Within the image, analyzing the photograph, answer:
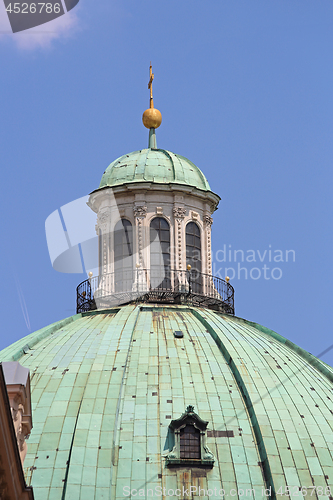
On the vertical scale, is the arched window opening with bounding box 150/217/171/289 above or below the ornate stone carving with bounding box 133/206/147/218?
below

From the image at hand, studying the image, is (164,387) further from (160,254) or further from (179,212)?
(179,212)

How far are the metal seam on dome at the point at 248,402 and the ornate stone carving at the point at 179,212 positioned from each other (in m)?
6.36

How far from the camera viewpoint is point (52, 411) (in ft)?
115

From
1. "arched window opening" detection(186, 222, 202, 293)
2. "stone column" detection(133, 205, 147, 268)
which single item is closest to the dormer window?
"arched window opening" detection(186, 222, 202, 293)

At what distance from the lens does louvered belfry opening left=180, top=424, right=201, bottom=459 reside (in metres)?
33.5

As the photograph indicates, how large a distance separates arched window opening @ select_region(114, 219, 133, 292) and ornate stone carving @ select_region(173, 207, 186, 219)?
2.25 m

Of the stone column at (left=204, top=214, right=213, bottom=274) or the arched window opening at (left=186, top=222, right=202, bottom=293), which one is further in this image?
the stone column at (left=204, top=214, right=213, bottom=274)

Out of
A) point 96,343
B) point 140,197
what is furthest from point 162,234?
point 96,343

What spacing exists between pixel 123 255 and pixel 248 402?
40.7 feet

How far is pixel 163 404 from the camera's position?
35062 millimetres

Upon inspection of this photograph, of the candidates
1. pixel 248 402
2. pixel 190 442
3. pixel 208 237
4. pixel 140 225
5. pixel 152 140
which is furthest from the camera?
pixel 152 140

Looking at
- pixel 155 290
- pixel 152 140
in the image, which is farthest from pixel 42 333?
pixel 152 140

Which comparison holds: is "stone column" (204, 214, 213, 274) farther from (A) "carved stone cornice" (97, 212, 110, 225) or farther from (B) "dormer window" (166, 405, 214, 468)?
(B) "dormer window" (166, 405, 214, 468)

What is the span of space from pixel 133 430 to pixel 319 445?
6774mm
